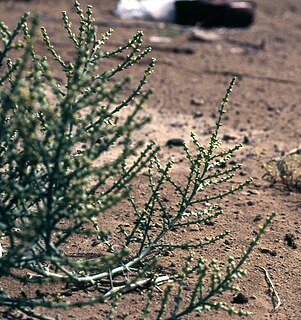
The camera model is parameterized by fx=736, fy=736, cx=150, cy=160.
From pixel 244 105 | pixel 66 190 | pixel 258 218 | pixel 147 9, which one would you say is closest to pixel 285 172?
pixel 258 218

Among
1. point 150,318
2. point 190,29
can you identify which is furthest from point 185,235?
point 190,29

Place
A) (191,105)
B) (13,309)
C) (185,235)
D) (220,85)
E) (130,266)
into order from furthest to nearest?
(220,85) < (191,105) < (185,235) < (130,266) < (13,309)

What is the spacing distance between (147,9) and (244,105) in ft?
10.4

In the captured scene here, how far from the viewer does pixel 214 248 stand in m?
3.63

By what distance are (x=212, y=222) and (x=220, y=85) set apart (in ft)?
10.2

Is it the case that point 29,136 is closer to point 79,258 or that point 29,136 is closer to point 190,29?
point 79,258

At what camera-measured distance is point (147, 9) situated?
9.01 meters

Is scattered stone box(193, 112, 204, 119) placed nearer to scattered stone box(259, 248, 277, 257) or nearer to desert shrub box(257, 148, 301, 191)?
desert shrub box(257, 148, 301, 191)

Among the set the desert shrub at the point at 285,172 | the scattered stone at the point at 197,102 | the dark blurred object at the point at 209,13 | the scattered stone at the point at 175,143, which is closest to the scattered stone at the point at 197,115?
the scattered stone at the point at 197,102

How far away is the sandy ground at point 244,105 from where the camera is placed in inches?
136

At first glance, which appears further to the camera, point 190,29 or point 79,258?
point 190,29

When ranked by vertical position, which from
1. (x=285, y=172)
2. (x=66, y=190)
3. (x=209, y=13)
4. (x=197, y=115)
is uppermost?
(x=209, y=13)

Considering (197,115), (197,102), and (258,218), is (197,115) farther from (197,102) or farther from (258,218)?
(258,218)

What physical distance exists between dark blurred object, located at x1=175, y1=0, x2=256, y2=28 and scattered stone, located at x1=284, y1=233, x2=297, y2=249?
5.38 meters
